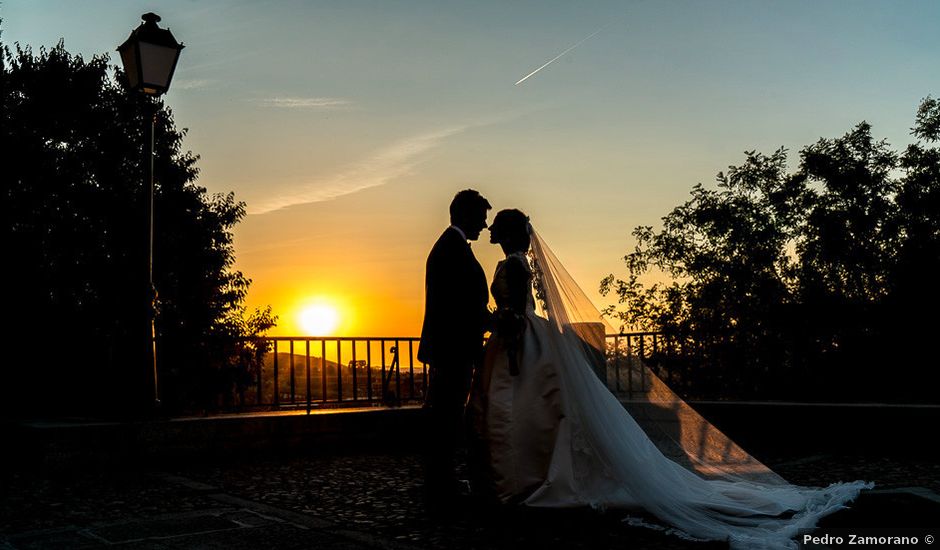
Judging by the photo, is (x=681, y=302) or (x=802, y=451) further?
(x=681, y=302)

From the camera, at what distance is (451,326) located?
5992mm

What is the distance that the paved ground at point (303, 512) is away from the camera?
15.6 ft


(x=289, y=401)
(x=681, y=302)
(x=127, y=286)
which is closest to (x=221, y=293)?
(x=127, y=286)

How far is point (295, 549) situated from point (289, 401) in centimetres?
569

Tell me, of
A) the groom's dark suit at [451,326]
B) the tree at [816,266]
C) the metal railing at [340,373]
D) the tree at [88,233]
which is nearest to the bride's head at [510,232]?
the groom's dark suit at [451,326]

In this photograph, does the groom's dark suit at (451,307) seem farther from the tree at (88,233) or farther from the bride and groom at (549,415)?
the tree at (88,233)

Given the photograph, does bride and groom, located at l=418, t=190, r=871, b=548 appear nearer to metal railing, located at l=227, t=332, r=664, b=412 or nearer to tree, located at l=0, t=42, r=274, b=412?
metal railing, located at l=227, t=332, r=664, b=412

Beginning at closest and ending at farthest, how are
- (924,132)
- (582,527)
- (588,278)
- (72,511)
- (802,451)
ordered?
1. (582,527)
2. (72,511)
3. (588,278)
4. (802,451)
5. (924,132)

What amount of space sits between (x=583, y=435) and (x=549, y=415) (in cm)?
26

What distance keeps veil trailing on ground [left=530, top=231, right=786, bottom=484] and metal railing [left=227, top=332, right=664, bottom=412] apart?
2919mm

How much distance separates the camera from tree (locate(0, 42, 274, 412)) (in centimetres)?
2389

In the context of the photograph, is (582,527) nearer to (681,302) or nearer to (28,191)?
(28,191)

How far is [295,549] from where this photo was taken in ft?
14.9

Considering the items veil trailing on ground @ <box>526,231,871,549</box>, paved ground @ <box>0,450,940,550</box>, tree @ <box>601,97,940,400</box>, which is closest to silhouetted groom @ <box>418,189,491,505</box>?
veil trailing on ground @ <box>526,231,871,549</box>
